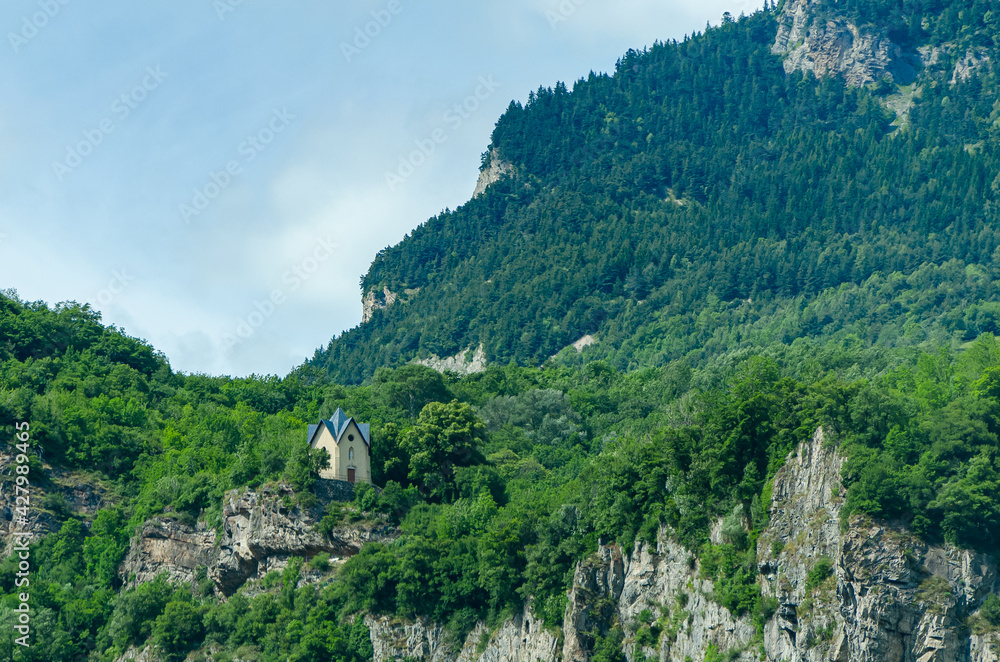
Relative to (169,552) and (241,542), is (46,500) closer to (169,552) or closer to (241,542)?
(169,552)

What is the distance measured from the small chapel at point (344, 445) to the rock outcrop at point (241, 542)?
102 inches

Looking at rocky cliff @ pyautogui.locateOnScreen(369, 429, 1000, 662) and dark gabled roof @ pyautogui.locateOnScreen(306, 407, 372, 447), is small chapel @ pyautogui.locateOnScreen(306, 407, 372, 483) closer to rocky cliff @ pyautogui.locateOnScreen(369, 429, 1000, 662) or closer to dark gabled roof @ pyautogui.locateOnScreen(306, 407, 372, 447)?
dark gabled roof @ pyautogui.locateOnScreen(306, 407, 372, 447)

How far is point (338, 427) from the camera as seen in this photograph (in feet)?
297

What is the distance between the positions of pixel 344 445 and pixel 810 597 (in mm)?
29648

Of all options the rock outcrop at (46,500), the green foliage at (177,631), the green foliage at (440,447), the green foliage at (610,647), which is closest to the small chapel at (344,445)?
the green foliage at (440,447)

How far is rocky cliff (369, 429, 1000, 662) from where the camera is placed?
234 feet

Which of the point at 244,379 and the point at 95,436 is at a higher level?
the point at 244,379

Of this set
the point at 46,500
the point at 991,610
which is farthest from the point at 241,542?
the point at 991,610

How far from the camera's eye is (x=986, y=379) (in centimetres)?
8031

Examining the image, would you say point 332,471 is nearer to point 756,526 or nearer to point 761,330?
point 756,526

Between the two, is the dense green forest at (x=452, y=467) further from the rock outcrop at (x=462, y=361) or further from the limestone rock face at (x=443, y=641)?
the rock outcrop at (x=462, y=361)

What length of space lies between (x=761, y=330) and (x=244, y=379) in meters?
67.2

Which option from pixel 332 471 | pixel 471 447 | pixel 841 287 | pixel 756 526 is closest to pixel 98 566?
pixel 332 471

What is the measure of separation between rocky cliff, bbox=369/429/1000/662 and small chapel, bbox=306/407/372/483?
615 inches
